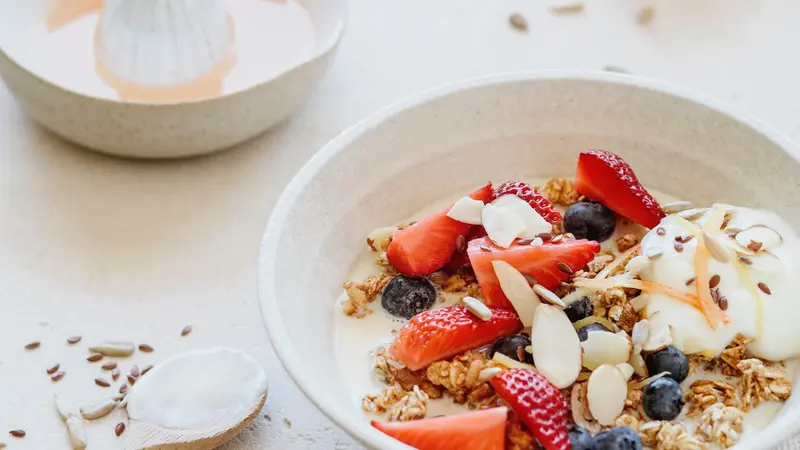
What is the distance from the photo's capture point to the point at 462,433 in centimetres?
101

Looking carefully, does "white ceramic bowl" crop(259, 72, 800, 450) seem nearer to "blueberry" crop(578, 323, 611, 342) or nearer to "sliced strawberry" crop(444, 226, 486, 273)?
"sliced strawberry" crop(444, 226, 486, 273)

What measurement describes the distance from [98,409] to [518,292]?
543 mm

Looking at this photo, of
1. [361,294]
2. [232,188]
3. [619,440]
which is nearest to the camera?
[619,440]

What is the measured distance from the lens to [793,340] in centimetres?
110

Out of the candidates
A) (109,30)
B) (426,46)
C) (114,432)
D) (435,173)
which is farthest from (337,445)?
(426,46)

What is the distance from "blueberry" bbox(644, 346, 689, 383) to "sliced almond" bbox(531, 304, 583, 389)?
0.08 metres

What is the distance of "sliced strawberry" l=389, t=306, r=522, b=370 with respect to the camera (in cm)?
110

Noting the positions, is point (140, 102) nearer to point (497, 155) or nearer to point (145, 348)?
point (145, 348)

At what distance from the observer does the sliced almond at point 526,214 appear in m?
1.19

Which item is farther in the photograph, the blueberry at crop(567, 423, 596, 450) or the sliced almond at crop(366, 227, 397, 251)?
the sliced almond at crop(366, 227, 397, 251)

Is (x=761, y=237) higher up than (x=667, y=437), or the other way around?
(x=761, y=237)

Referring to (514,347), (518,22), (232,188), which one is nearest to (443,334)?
(514,347)

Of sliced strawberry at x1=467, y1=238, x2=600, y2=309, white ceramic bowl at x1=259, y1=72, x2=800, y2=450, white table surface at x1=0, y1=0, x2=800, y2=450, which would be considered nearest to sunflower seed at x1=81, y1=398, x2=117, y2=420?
white table surface at x1=0, y1=0, x2=800, y2=450

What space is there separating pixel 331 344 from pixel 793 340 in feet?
1.76
